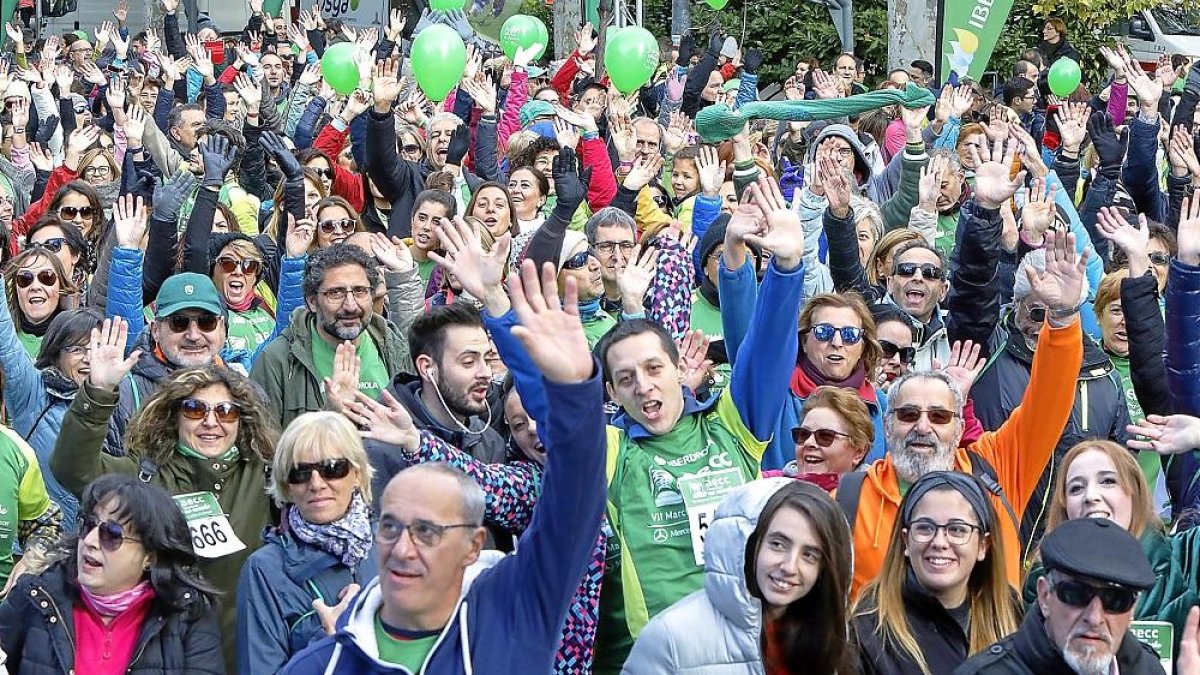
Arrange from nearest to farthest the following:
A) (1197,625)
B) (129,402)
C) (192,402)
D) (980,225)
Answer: (1197,625) → (192,402) → (129,402) → (980,225)

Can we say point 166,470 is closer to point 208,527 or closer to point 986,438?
point 208,527

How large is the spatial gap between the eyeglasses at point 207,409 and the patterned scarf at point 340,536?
0.71m

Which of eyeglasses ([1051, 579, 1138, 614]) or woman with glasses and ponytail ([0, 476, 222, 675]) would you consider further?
woman with glasses and ponytail ([0, 476, 222, 675])

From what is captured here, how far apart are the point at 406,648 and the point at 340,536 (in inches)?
48.0

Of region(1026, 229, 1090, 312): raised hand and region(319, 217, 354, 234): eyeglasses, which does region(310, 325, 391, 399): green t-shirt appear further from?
region(1026, 229, 1090, 312): raised hand

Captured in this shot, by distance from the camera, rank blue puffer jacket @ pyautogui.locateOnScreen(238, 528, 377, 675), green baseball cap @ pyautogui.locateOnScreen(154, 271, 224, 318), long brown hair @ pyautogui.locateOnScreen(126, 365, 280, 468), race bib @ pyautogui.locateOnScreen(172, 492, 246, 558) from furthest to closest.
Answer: green baseball cap @ pyautogui.locateOnScreen(154, 271, 224, 318)
long brown hair @ pyautogui.locateOnScreen(126, 365, 280, 468)
race bib @ pyautogui.locateOnScreen(172, 492, 246, 558)
blue puffer jacket @ pyautogui.locateOnScreen(238, 528, 377, 675)

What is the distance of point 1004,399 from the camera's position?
630 cm

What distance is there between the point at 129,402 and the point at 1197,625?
12.0 feet

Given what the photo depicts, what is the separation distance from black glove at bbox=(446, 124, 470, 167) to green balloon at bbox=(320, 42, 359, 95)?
51.3 inches

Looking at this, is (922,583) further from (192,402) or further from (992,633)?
(192,402)

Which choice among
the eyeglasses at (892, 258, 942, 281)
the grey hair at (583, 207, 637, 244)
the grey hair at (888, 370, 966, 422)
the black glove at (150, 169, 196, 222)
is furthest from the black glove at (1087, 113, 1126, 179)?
the grey hair at (888, 370, 966, 422)

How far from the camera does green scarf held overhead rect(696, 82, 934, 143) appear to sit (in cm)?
1013

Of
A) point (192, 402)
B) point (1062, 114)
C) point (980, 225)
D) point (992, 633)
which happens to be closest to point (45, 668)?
point (192, 402)

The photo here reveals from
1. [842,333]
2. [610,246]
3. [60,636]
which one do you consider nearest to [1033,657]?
[60,636]
